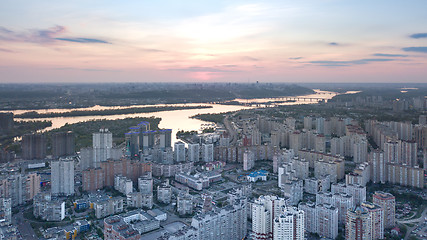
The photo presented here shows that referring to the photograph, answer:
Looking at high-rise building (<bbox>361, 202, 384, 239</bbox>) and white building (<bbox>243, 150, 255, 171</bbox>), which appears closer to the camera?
high-rise building (<bbox>361, 202, 384, 239</bbox>)

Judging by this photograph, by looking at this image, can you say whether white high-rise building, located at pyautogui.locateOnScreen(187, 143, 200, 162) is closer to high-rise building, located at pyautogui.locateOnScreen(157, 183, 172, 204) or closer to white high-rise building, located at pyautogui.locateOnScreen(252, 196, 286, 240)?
high-rise building, located at pyautogui.locateOnScreen(157, 183, 172, 204)

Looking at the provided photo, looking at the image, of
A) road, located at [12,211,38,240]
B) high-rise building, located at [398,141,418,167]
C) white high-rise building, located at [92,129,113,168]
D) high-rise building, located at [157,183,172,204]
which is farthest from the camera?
white high-rise building, located at [92,129,113,168]

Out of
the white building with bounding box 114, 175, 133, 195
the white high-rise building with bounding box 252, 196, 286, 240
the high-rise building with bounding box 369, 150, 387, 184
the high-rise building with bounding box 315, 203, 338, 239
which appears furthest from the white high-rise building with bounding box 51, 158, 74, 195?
the high-rise building with bounding box 369, 150, 387, 184

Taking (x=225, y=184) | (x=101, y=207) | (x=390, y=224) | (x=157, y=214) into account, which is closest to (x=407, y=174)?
(x=390, y=224)

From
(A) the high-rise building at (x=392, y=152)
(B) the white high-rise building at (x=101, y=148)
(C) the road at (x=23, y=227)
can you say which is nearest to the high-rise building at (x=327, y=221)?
(A) the high-rise building at (x=392, y=152)

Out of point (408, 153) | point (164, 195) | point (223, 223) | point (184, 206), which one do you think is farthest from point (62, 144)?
point (408, 153)

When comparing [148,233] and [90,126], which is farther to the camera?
[90,126]

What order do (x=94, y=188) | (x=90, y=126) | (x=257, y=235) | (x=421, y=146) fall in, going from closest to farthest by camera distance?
(x=257, y=235), (x=94, y=188), (x=421, y=146), (x=90, y=126)

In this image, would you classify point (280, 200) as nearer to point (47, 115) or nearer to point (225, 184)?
point (225, 184)
